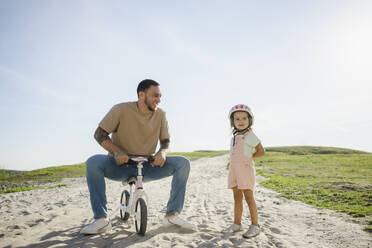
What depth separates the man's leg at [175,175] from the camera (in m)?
4.37

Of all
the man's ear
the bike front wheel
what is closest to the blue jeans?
the bike front wheel

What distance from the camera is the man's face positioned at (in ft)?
14.6

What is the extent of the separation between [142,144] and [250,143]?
6.33 ft

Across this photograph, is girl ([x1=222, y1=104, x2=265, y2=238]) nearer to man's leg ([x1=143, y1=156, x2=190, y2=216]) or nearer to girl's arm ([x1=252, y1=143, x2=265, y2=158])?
girl's arm ([x1=252, y1=143, x2=265, y2=158])

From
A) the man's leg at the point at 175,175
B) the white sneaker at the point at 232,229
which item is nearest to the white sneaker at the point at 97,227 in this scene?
the man's leg at the point at 175,175

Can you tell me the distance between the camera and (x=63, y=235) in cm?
391

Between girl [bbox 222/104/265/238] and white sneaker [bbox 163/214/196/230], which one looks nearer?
girl [bbox 222/104/265/238]

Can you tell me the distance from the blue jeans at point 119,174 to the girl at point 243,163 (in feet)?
2.97

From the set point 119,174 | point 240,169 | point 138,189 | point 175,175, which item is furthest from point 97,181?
point 240,169

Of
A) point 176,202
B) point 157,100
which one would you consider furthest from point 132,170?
point 157,100

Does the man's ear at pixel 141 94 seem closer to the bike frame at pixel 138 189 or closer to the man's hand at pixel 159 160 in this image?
the man's hand at pixel 159 160

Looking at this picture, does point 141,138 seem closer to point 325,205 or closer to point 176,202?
point 176,202

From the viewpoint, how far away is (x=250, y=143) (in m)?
4.17

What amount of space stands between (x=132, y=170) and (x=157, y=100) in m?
1.35
